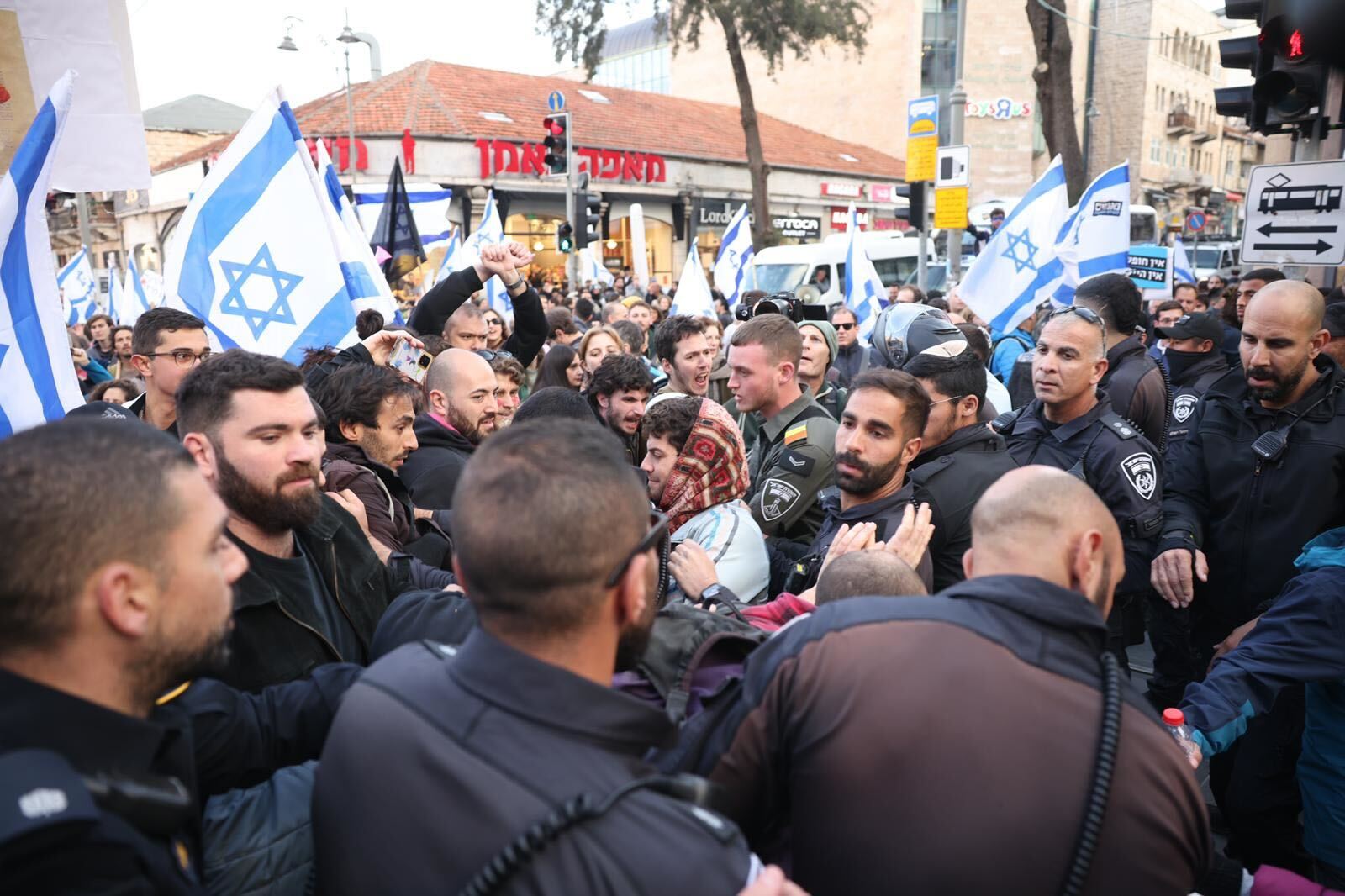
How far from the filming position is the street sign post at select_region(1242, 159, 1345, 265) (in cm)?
521

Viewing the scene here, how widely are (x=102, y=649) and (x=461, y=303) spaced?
4509 mm

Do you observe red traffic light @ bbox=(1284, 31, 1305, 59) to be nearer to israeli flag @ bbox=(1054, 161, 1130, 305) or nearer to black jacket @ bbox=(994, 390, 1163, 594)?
israeli flag @ bbox=(1054, 161, 1130, 305)

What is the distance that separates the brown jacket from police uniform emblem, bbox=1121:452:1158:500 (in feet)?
7.62

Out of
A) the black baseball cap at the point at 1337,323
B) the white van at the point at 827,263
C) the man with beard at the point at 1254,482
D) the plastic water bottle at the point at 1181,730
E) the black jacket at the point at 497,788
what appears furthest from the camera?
the white van at the point at 827,263

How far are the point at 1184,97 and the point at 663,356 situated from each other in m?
55.0

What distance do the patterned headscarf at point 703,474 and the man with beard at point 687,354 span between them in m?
1.99

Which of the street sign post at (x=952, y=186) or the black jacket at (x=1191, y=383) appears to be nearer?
the black jacket at (x=1191, y=383)

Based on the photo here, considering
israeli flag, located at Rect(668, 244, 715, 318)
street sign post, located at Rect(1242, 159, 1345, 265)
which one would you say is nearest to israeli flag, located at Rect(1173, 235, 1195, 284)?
israeli flag, located at Rect(668, 244, 715, 318)

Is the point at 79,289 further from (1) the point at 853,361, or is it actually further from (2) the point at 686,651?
(2) the point at 686,651

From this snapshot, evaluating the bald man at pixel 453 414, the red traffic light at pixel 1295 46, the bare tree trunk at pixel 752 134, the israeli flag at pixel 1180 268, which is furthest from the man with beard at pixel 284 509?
the bare tree trunk at pixel 752 134

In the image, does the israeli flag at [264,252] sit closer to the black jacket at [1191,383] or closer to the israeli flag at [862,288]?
the black jacket at [1191,383]

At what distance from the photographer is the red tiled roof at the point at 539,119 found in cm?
2545

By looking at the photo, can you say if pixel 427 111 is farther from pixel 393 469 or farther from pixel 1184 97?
pixel 1184 97

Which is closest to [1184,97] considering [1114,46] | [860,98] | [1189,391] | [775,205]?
[1114,46]
